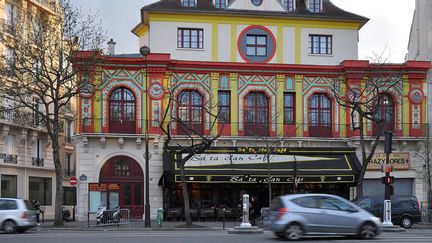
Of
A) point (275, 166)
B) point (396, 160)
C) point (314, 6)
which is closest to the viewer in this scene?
point (275, 166)

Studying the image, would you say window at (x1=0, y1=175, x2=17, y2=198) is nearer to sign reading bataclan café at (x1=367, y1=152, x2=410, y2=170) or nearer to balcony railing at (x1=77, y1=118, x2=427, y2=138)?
balcony railing at (x1=77, y1=118, x2=427, y2=138)

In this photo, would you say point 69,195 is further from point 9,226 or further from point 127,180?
point 9,226

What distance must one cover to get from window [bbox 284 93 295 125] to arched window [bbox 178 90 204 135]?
5612 mm

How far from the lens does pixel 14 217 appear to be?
1126 inches

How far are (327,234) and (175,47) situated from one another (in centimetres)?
2585

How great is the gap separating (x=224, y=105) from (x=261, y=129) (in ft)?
9.44

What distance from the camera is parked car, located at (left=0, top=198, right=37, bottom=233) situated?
93.8 ft

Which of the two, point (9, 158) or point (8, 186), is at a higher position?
point (9, 158)

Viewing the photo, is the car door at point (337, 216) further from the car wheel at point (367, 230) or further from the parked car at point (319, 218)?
the car wheel at point (367, 230)

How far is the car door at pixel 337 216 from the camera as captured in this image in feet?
68.3

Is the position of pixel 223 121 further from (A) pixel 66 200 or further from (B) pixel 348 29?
(A) pixel 66 200

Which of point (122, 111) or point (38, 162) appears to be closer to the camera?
point (122, 111)

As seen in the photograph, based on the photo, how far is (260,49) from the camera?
45.6 metres

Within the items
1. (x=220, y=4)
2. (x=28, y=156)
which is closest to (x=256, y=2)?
(x=220, y=4)
